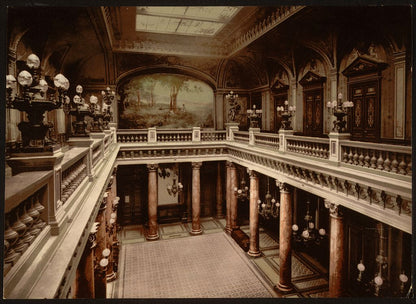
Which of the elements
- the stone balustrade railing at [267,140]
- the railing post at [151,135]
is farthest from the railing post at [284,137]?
the railing post at [151,135]

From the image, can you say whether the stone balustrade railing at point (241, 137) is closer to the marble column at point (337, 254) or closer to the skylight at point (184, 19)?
the skylight at point (184, 19)

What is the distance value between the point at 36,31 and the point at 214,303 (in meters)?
8.29

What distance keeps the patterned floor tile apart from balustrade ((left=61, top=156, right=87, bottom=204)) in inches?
257

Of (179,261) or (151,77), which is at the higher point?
(151,77)

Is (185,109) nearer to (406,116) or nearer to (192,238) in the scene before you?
(192,238)

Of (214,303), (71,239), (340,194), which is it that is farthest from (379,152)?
(71,239)

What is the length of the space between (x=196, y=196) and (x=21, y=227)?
40.9ft

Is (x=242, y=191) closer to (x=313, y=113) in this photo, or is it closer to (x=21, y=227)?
(x=313, y=113)

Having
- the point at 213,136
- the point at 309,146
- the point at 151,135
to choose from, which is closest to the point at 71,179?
the point at 309,146

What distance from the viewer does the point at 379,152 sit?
5.85m

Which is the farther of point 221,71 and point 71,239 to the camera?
point 221,71

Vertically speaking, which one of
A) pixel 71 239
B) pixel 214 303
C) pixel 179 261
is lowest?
pixel 179 261

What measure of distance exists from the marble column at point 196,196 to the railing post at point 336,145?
7858 millimetres

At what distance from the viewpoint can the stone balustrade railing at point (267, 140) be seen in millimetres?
9984
